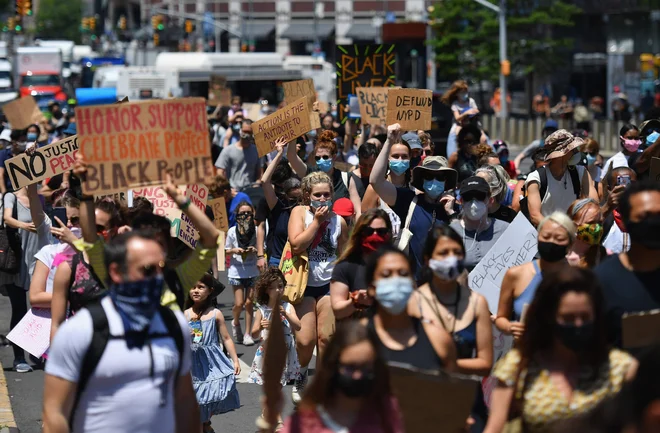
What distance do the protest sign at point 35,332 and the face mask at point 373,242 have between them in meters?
2.40

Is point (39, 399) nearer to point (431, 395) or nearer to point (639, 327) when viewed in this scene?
point (431, 395)

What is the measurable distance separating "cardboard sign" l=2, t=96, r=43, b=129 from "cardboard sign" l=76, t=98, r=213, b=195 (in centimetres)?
1254

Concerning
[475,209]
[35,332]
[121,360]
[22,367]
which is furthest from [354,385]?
[22,367]

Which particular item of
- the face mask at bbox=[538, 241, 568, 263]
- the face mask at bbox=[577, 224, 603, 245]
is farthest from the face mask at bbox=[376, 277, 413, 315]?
the face mask at bbox=[577, 224, 603, 245]

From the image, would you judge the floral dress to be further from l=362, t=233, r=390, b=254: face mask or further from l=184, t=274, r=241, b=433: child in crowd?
l=362, t=233, r=390, b=254: face mask

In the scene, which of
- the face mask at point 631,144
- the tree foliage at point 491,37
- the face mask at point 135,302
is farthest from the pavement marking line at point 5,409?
the tree foliage at point 491,37

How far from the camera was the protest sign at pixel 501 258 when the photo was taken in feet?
22.6

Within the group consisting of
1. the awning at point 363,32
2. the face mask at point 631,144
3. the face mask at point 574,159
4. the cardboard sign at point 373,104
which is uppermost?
the awning at point 363,32

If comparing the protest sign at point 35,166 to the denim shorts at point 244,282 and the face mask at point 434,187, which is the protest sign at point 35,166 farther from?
the face mask at point 434,187

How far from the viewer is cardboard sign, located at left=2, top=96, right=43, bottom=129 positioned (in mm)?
17906

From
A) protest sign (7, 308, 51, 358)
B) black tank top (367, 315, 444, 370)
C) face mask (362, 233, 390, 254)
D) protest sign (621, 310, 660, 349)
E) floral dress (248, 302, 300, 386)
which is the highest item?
face mask (362, 233, 390, 254)

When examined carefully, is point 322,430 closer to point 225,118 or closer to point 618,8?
point 225,118

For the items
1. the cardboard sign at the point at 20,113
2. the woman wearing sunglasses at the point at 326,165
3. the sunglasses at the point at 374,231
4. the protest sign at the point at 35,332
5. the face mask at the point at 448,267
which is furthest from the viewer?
the cardboard sign at the point at 20,113

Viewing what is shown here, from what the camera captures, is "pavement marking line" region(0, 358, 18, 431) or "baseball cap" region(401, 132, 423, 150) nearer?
"pavement marking line" region(0, 358, 18, 431)
